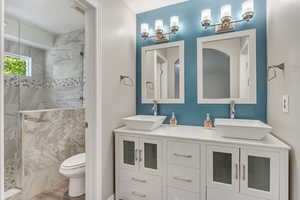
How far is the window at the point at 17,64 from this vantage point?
2.57 metres

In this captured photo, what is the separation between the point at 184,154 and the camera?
1408 mm

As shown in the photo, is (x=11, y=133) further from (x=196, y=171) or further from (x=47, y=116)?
(x=196, y=171)

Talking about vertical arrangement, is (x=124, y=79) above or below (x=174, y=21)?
below

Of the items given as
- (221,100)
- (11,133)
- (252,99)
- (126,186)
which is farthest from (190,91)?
(11,133)

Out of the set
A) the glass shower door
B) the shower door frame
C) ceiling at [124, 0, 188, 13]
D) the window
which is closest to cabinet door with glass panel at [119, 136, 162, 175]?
Answer: the shower door frame

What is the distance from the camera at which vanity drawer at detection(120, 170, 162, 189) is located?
1504 millimetres

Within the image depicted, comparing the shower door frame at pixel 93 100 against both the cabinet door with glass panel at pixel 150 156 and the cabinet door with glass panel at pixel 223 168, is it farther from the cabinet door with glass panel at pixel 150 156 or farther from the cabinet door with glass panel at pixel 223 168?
the cabinet door with glass panel at pixel 223 168

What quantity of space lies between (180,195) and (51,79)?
125 inches

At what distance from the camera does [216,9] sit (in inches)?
71.2

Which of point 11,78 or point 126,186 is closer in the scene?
point 126,186

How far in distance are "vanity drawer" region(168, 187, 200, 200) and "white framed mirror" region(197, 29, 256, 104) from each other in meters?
1.00

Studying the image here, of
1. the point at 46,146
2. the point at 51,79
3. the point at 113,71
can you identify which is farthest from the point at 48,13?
the point at 46,146

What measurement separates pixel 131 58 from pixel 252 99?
158cm

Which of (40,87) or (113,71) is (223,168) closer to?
(113,71)
